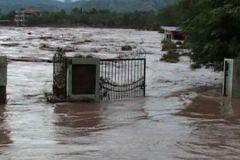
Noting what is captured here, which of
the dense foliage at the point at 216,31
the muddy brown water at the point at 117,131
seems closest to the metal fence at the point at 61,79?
the muddy brown water at the point at 117,131

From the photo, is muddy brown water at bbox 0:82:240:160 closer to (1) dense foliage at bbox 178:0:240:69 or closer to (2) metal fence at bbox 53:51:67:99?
(2) metal fence at bbox 53:51:67:99

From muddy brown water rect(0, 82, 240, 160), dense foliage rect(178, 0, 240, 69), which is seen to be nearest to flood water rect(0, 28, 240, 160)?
muddy brown water rect(0, 82, 240, 160)

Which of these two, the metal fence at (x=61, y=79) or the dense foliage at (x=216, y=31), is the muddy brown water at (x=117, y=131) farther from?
the dense foliage at (x=216, y=31)

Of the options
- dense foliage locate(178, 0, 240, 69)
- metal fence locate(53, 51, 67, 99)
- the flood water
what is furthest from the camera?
dense foliage locate(178, 0, 240, 69)

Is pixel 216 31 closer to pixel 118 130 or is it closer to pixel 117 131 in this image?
pixel 118 130

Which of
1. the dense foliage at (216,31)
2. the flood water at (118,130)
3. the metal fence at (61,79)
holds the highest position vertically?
the dense foliage at (216,31)

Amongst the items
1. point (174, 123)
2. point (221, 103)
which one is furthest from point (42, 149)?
point (221, 103)

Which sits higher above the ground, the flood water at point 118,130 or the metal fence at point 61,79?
the metal fence at point 61,79

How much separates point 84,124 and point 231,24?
912 cm

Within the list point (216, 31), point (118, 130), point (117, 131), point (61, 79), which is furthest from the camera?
point (216, 31)

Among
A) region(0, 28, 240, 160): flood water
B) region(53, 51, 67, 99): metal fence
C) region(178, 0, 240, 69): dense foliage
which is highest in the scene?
region(178, 0, 240, 69): dense foliage

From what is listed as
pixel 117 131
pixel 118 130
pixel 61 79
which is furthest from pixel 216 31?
pixel 117 131

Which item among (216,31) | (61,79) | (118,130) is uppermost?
(216,31)

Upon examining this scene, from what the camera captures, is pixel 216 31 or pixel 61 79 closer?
pixel 61 79
